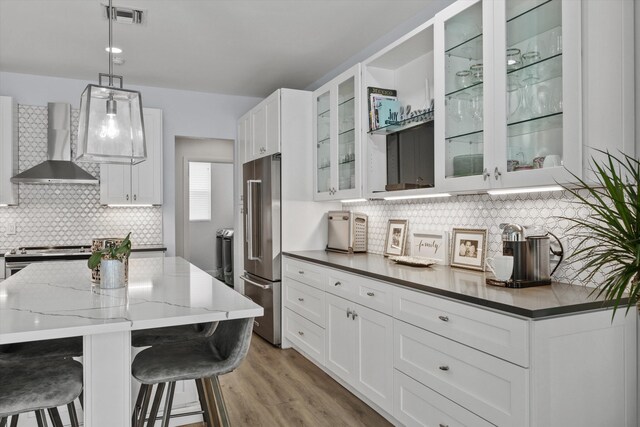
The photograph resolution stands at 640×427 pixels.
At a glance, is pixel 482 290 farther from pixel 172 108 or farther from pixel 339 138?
pixel 172 108

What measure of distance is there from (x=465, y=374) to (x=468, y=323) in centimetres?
23

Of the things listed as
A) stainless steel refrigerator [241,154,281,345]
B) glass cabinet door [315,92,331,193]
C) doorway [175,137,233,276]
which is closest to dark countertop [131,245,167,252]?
stainless steel refrigerator [241,154,281,345]

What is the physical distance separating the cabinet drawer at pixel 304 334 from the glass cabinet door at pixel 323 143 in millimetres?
1166

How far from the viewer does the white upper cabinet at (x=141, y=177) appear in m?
4.90

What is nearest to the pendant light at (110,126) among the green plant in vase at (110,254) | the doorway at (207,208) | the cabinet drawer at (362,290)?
the green plant in vase at (110,254)

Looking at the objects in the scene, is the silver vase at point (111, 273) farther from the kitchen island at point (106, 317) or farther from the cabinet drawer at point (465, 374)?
the cabinet drawer at point (465, 374)

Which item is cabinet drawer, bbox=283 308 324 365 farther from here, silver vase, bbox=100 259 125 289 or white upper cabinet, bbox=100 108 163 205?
white upper cabinet, bbox=100 108 163 205

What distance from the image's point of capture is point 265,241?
434cm

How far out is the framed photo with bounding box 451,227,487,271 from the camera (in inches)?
106

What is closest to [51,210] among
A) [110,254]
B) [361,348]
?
[110,254]

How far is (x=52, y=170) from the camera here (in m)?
4.55

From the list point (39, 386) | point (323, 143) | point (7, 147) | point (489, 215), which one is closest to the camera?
point (39, 386)

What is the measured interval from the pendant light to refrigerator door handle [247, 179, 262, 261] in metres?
2.05

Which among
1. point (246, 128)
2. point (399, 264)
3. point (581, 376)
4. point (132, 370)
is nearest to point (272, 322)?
point (399, 264)
